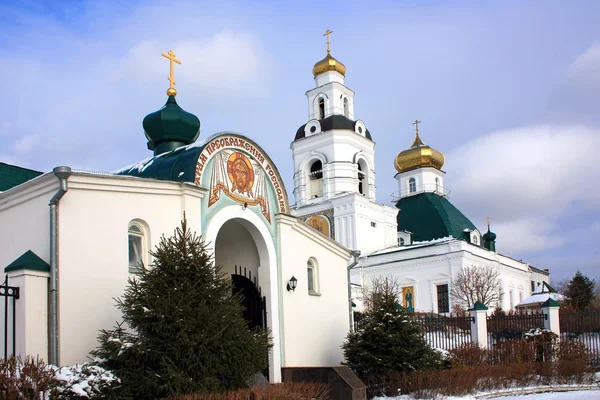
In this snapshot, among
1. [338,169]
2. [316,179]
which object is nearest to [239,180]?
[338,169]

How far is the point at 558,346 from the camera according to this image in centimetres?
1755

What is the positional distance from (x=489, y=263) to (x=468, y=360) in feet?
93.1

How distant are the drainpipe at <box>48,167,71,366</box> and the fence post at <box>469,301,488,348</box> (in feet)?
40.8

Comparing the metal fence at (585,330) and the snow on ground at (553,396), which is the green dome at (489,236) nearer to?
the metal fence at (585,330)

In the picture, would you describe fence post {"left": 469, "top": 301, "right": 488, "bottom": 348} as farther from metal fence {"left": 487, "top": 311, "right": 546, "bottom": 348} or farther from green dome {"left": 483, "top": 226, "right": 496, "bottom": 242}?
green dome {"left": 483, "top": 226, "right": 496, "bottom": 242}

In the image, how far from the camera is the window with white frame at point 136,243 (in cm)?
1148

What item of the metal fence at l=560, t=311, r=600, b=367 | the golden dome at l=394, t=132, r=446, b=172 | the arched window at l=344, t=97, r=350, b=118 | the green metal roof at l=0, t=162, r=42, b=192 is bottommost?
the metal fence at l=560, t=311, r=600, b=367

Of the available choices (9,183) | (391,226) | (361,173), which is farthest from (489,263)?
(9,183)

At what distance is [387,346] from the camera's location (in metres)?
13.9

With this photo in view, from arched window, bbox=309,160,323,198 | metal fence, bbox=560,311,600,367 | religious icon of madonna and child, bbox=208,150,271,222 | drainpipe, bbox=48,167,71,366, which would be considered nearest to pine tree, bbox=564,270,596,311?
arched window, bbox=309,160,323,198

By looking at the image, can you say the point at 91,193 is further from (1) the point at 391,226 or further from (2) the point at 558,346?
(1) the point at 391,226

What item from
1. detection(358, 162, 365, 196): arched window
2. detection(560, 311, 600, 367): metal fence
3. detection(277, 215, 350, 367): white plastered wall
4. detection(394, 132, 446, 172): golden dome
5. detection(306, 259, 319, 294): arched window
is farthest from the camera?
detection(394, 132, 446, 172): golden dome

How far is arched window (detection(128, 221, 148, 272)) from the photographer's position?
452 inches

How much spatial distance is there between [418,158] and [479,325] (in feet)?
109
